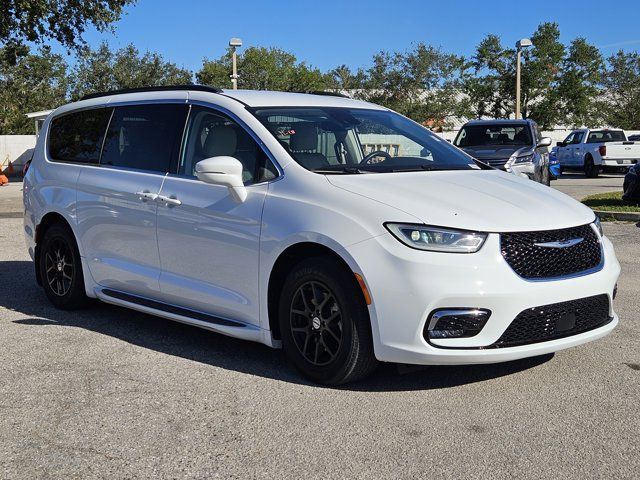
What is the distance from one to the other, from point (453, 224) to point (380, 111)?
85.7 inches

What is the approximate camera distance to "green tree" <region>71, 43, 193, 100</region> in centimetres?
5312

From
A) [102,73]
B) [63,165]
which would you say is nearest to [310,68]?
[102,73]

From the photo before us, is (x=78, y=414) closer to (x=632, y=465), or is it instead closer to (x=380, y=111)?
(x=632, y=465)

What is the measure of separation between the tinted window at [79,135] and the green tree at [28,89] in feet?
136

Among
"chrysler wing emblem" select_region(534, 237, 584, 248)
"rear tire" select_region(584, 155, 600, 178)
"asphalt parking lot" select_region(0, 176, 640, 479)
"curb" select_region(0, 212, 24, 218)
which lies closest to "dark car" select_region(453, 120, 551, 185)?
"curb" select_region(0, 212, 24, 218)

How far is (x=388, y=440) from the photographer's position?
405 centimetres

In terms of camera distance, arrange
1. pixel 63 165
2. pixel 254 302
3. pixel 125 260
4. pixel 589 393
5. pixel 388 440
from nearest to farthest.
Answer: pixel 388 440, pixel 589 393, pixel 254 302, pixel 125 260, pixel 63 165

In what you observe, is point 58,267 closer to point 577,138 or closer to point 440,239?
point 440,239

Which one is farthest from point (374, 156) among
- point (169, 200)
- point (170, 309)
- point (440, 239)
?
point (170, 309)

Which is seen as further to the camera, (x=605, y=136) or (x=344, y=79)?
(x=344, y=79)

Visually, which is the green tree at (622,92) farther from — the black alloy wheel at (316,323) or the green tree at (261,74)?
the black alloy wheel at (316,323)

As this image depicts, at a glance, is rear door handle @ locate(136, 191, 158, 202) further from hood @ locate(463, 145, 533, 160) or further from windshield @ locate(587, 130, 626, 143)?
windshield @ locate(587, 130, 626, 143)

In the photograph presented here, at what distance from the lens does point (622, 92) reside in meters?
54.9

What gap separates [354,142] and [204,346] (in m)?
1.80
